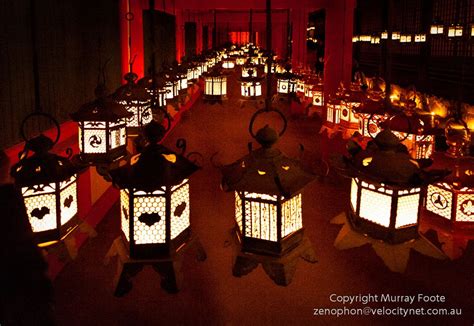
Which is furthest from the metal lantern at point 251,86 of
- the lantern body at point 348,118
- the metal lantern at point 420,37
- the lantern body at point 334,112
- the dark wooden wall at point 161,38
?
the metal lantern at point 420,37

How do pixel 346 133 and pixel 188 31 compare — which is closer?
pixel 346 133

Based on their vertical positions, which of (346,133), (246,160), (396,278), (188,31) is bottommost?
(396,278)

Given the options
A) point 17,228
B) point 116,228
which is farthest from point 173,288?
point 116,228

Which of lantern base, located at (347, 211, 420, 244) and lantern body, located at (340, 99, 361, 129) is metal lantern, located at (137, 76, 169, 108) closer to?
lantern body, located at (340, 99, 361, 129)

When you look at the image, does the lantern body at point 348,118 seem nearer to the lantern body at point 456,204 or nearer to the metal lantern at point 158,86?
the metal lantern at point 158,86

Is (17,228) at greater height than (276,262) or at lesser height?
greater

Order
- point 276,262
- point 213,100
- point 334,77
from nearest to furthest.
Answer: point 276,262 < point 213,100 < point 334,77

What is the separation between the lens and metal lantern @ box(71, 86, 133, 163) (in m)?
2.95

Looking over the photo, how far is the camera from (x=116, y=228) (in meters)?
5.07

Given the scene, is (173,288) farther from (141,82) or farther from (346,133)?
(346,133)

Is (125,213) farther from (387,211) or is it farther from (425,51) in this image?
(425,51)

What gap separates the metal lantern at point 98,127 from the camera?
9.68 feet

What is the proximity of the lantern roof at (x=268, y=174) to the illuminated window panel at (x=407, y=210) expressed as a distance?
0.32 metres

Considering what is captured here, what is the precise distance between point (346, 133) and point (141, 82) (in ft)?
8.70
